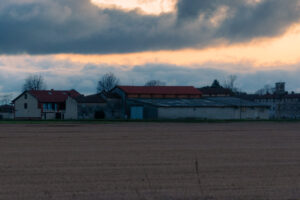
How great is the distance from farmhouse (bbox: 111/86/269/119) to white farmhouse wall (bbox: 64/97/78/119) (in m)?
10.2

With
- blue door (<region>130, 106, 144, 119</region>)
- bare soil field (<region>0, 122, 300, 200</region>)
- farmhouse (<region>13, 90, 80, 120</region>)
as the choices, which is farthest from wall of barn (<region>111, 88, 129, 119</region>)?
bare soil field (<region>0, 122, 300, 200</region>)

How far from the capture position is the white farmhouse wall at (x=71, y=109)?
91750 millimetres

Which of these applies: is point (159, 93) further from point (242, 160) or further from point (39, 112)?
point (242, 160)

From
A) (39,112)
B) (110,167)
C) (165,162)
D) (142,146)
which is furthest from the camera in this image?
(39,112)

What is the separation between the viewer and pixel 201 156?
22.5m

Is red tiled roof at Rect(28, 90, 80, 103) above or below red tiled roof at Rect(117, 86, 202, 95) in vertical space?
below

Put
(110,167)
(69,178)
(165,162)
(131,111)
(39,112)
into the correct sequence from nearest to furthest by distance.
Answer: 1. (69,178)
2. (110,167)
3. (165,162)
4. (131,111)
5. (39,112)

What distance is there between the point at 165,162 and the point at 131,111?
6891cm

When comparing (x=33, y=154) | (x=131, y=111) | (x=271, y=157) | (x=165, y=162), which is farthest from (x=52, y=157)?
(x=131, y=111)

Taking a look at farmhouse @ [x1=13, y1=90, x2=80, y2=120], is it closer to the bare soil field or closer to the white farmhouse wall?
→ the white farmhouse wall

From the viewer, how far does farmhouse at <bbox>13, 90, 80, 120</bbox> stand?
9562 cm

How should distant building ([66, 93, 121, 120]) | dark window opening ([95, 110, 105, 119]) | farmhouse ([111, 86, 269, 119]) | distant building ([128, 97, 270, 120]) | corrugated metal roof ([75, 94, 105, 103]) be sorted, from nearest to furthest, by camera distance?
distant building ([128, 97, 270, 120]) < farmhouse ([111, 86, 269, 119]) < distant building ([66, 93, 121, 120]) < dark window opening ([95, 110, 105, 119]) < corrugated metal roof ([75, 94, 105, 103])

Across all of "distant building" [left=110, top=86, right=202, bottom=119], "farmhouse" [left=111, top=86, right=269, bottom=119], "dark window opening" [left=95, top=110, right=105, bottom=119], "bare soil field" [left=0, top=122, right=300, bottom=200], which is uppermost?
"distant building" [left=110, top=86, right=202, bottom=119]

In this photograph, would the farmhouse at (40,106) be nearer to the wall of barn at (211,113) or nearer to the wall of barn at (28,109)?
the wall of barn at (28,109)
